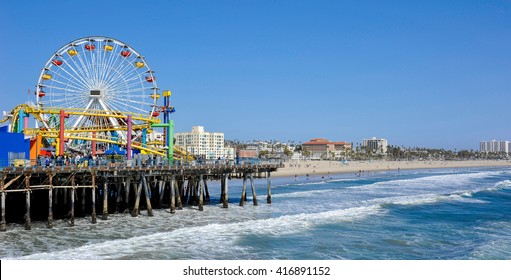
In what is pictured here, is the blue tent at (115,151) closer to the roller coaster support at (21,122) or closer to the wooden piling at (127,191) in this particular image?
the roller coaster support at (21,122)

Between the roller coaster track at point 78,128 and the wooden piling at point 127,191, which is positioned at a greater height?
the roller coaster track at point 78,128

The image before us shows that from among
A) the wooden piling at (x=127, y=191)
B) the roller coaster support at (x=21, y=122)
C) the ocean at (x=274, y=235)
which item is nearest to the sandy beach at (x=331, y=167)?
the roller coaster support at (x=21, y=122)

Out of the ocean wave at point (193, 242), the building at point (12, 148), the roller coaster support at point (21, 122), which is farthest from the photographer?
the roller coaster support at point (21, 122)

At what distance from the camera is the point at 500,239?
24.3m

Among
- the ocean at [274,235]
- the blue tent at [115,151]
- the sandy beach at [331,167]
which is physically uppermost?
the blue tent at [115,151]

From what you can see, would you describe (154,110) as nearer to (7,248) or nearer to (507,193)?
(7,248)

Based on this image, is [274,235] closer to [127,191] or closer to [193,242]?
[193,242]

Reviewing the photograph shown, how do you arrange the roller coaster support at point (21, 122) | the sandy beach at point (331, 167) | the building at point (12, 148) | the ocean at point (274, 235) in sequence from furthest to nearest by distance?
the sandy beach at point (331, 167) < the roller coaster support at point (21, 122) < the building at point (12, 148) < the ocean at point (274, 235)

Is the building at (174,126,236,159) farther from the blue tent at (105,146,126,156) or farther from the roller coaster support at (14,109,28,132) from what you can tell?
the roller coaster support at (14,109,28,132)

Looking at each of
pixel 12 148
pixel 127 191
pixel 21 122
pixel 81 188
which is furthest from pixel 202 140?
pixel 12 148

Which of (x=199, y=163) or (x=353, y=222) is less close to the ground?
(x=199, y=163)

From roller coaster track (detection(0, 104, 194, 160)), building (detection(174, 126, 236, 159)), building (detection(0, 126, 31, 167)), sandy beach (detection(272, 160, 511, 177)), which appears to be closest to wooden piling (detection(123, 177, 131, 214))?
building (detection(0, 126, 31, 167))

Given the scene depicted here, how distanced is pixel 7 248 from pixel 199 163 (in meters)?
15.8
